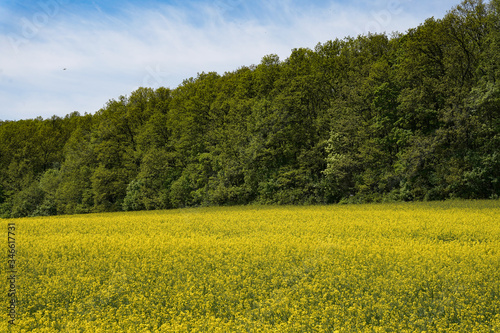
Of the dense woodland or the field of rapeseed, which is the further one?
the dense woodland

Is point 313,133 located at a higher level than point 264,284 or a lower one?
higher

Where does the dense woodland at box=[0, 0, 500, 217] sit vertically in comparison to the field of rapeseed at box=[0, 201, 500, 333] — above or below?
above

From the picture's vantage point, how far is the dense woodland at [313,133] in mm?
36062

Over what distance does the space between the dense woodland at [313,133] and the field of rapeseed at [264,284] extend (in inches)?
696

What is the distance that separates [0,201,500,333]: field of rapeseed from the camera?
28.7 ft

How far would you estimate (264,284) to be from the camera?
1159 cm

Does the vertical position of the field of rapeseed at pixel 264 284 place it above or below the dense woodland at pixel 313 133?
below

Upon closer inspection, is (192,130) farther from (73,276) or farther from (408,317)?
(408,317)

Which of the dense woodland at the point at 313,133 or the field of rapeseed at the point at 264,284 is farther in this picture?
the dense woodland at the point at 313,133

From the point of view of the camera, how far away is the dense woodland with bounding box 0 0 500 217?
3606cm

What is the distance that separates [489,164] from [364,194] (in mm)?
11523

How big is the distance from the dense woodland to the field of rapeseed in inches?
696

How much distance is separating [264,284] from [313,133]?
1489 inches

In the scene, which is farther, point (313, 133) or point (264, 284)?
point (313, 133)
